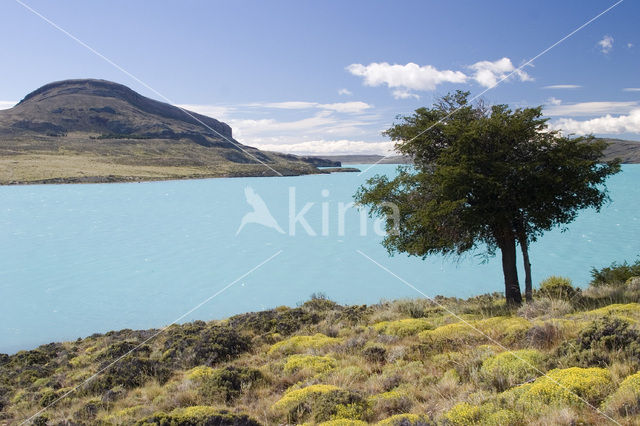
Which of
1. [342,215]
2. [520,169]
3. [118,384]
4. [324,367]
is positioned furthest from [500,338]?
[342,215]

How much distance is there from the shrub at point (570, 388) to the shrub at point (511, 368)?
1.51 feet

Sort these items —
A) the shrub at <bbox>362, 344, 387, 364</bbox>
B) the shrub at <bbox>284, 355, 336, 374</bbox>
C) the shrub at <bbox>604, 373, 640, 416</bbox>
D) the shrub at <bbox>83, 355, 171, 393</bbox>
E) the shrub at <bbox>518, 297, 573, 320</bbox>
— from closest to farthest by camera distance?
1. the shrub at <bbox>604, 373, 640, 416</bbox>
2. the shrub at <bbox>284, 355, 336, 374</bbox>
3. the shrub at <bbox>362, 344, 387, 364</bbox>
4. the shrub at <bbox>83, 355, 171, 393</bbox>
5. the shrub at <bbox>518, 297, 573, 320</bbox>

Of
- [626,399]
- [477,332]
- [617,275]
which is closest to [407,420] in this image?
[626,399]

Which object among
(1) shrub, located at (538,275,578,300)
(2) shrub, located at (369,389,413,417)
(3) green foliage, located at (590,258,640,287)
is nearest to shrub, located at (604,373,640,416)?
(2) shrub, located at (369,389,413,417)

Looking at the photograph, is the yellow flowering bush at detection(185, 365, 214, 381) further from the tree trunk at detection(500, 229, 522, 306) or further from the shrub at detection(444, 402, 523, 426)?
the tree trunk at detection(500, 229, 522, 306)

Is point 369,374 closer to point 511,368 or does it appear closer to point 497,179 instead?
point 511,368

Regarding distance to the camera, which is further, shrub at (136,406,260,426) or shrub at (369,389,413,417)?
shrub at (369,389,413,417)

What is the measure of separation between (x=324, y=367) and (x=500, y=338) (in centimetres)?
361

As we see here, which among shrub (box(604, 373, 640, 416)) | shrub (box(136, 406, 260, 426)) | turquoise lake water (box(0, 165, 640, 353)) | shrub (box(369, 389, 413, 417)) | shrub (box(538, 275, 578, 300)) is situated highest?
shrub (box(604, 373, 640, 416))

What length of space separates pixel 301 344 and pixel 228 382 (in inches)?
131

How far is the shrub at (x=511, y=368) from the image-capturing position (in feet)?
20.2

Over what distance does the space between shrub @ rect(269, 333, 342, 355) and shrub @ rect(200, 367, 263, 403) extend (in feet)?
7.46

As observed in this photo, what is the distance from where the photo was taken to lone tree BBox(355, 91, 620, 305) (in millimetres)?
12312

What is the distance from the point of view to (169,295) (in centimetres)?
2503
